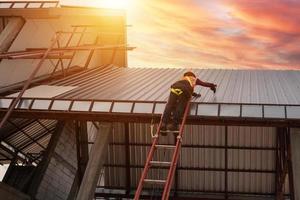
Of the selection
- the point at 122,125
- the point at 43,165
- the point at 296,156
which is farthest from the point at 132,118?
the point at 43,165

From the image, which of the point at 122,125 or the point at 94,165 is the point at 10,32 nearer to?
the point at 122,125

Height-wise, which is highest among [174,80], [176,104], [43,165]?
[174,80]

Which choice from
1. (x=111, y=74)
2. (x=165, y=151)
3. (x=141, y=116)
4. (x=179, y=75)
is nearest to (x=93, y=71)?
(x=111, y=74)

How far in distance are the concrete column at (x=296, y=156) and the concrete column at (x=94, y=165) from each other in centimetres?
747

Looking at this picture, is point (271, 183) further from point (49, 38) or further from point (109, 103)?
point (49, 38)

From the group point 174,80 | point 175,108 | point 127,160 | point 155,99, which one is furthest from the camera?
point 174,80

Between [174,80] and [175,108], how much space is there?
11589 mm

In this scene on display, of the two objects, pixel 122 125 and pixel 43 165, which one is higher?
pixel 122 125

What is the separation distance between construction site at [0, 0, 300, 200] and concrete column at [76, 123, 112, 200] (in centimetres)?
4

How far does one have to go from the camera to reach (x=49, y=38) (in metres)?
28.7

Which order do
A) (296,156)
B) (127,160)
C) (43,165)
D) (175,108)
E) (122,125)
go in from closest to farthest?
(175,108), (296,156), (43,165), (122,125), (127,160)

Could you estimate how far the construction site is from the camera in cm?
1778

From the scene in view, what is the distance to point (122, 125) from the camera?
24672 millimetres

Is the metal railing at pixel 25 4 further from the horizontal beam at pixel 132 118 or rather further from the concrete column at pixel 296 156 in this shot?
the concrete column at pixel 296 156
